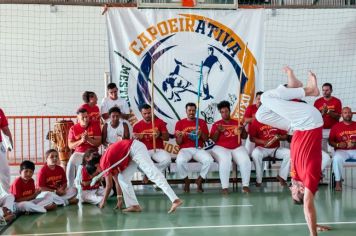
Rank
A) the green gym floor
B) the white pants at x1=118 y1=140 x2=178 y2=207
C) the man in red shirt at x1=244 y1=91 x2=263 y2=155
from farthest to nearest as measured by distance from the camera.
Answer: the man in red shirt at x1=244 y1=91 x2=263 y2=155, the white pants at x1=118 y1=140 x2=178 y2=207, the green gym floor

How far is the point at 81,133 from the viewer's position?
8453mm

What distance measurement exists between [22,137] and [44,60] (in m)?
1.69

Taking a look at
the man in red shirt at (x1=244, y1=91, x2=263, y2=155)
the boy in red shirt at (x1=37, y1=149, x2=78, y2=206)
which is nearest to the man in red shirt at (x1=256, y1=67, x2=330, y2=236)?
the boy in red shirt at (x1=37, y1=149, x2=78, y2=206)

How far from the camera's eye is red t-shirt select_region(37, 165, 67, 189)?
24.6 feet

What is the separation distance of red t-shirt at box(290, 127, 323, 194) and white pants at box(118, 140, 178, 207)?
1992 millimetres

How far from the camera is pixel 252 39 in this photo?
9.74 meters

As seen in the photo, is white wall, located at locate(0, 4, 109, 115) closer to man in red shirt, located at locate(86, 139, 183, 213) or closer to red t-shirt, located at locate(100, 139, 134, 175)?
man in red shirt, located at locate(86, 139, 183, 213)

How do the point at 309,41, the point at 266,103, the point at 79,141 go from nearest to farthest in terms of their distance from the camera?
1. the point at 266,103
2. the point at 79,141
3. the point at 309,41

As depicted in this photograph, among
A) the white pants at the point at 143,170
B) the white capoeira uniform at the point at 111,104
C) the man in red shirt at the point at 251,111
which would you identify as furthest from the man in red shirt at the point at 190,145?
the white pants at the point at 143,170

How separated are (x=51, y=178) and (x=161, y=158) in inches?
74.5

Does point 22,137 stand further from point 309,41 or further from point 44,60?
point 309,41

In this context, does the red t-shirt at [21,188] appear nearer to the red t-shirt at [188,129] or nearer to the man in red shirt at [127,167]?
the man in red shirt at [127,167]

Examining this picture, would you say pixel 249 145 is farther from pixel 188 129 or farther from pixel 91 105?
pixel 91 105

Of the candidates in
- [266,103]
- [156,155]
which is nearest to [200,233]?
[266,103]
